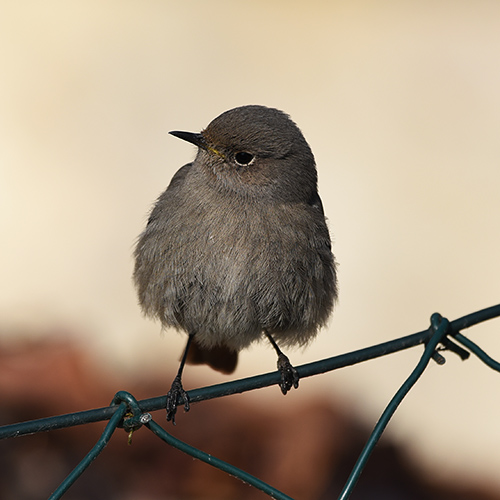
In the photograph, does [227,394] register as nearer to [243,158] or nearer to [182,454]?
[243,158]

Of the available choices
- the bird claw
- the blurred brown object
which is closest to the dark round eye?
the bird claw

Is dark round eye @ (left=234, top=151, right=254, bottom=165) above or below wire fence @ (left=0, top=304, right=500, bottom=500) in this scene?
above

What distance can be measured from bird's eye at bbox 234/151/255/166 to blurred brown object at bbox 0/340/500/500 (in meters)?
1.99

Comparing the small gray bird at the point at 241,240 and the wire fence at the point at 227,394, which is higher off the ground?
the small gray bird at the point at 241,240

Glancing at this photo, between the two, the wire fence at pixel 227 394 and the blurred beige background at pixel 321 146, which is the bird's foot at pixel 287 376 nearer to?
the wire fence at pixel 227 394

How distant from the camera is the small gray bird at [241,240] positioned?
12.3 feet

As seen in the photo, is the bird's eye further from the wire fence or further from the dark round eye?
the wire fence

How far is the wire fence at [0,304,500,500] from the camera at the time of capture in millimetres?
2217

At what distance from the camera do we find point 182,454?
519cm

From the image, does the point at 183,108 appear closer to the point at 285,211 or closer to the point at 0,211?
the point at 0,211

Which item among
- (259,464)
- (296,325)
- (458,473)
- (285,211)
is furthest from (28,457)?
(458,473)

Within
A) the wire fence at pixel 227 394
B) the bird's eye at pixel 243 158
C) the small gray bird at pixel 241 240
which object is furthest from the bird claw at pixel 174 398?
the bird's eye at pixel 243 158

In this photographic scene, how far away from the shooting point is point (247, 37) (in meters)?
6.71

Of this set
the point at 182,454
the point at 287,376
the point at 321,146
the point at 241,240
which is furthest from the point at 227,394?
the point at 321,146
